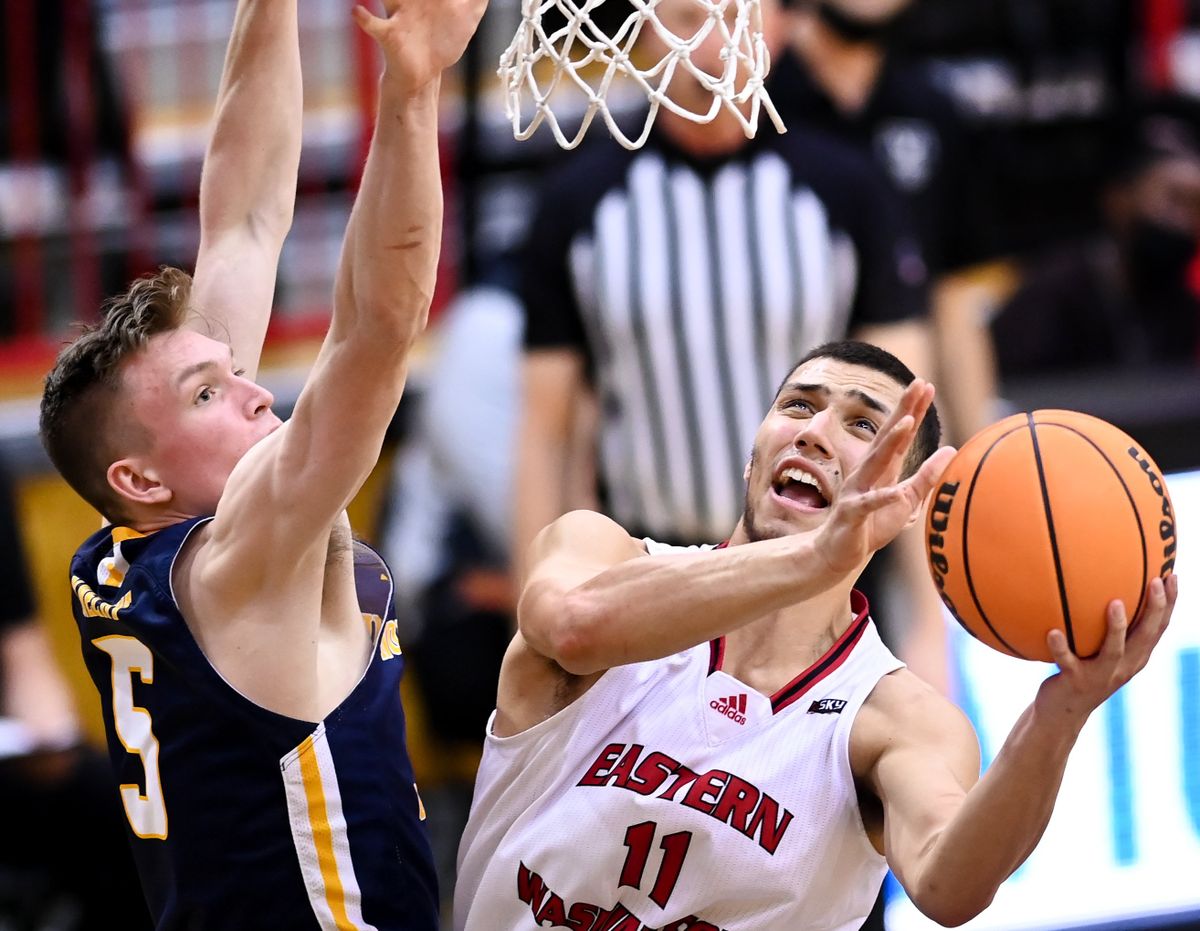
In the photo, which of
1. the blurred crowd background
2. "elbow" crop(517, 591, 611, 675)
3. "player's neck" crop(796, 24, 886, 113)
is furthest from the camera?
"player's neck" crop(796, 24, 886, 113)

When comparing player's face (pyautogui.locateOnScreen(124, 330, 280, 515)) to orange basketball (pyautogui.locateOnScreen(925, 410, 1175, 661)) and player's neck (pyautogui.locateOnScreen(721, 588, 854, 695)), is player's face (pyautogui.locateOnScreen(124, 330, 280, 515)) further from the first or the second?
orange basketball (pyautogui.locateOnScreen(925, 410, 1175, 661))

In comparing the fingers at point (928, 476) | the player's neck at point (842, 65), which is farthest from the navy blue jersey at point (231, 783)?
the player's neck at point (842, 65)

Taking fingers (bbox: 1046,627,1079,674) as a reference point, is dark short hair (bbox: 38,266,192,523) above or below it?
above

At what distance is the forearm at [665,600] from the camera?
335cm

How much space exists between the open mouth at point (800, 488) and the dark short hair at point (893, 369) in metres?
0.22

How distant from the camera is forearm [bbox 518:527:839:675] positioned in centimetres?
335

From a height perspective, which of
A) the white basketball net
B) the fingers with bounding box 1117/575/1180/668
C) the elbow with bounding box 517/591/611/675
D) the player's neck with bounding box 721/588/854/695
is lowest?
the player's neck with bounding box 721/588/854/695

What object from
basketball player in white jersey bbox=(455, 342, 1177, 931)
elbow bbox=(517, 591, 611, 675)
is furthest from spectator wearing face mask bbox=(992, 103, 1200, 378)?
elbow bbox=(517, 591, 611, 675)

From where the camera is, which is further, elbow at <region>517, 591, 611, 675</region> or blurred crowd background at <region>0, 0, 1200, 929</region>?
blurred crowd background at <region>0, 0, 1200, 929</region>

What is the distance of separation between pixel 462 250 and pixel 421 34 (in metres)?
5.06

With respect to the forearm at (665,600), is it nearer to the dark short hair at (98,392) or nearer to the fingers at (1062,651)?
the fingers at (1062,651)

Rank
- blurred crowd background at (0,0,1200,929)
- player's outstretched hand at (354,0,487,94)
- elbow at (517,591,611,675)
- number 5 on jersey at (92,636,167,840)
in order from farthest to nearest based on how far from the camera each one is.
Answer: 1. blurred crowd background at (0,0,1200,929)
2. number 5 on jersey at (92,636,167,840)
3. elbow at (517,591,611,675)
4. player's outstretched hand at (354,0,487,94)

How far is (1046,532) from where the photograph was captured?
3.40m

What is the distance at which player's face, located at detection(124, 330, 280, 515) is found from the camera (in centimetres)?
374
